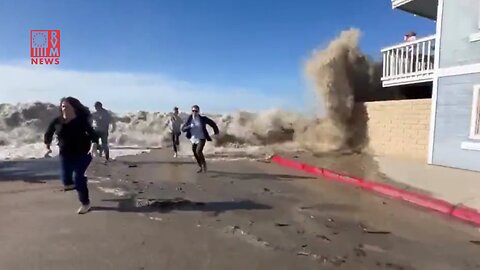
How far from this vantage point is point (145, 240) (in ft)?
13.9

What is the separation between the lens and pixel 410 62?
45.0ft

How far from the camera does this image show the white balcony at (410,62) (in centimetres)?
1287

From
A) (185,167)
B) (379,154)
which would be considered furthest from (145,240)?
(379,154)

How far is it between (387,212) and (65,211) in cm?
465

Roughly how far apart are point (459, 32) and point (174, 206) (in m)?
8.77

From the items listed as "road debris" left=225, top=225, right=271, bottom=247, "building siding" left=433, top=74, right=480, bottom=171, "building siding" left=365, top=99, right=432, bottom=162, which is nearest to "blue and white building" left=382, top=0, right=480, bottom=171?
"building siding" left=433, top=74, right=480, bottom=171

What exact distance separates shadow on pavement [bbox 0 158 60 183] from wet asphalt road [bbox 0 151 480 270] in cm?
113

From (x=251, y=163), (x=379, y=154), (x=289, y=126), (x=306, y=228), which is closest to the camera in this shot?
(x=306, y=228)

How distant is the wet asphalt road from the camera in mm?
3688

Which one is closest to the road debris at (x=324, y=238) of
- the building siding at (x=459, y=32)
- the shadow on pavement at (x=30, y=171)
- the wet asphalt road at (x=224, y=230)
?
the wet asphalt road at (x=224, y=230)

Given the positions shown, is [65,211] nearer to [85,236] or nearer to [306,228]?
[85,236]

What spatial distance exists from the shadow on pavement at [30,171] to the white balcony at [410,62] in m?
11.4

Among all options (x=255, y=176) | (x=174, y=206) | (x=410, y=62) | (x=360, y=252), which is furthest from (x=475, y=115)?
(x=174, y=206)

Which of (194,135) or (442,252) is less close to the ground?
Answer: (194,135)
